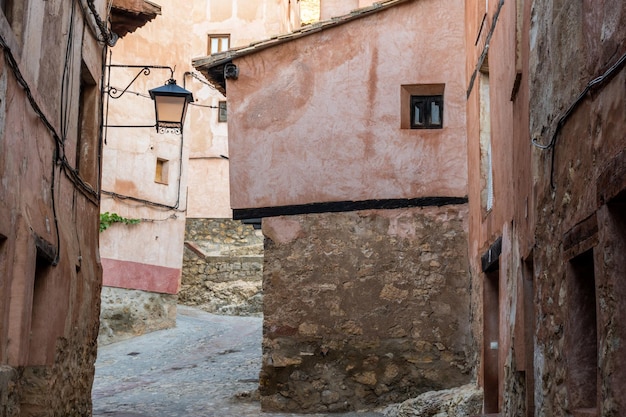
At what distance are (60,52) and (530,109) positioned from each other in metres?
4.04

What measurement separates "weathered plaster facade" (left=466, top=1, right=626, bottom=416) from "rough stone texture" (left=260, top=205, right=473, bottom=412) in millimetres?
2447

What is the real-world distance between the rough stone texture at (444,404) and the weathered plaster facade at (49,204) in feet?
11.5

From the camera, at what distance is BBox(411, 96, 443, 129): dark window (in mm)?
11000

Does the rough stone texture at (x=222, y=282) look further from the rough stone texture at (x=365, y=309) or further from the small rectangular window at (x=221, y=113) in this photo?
the rough stone texture at (x=365, y=309)

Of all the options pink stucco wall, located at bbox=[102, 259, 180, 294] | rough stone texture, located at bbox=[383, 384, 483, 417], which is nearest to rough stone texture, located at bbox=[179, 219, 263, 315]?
pink stucco wall, located at bbox=[102, 259, 180, 294]

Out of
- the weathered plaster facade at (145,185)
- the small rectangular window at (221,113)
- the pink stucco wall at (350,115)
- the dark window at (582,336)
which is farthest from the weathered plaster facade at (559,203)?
the small rectangular window at (221,113)

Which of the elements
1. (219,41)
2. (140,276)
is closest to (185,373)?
(140,276)

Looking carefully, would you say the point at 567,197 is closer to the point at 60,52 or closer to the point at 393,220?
the point at 60,52

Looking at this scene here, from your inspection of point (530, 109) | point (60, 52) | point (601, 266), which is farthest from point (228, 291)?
point (601, 266)

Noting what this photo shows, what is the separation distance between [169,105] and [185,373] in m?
5.61

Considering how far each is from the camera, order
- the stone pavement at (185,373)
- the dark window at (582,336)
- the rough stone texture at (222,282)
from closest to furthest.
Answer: the dark window at (582,336) → the stone pavement at (185,373) → the rough stone texture at (222,282)

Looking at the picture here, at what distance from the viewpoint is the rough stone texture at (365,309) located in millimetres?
10453

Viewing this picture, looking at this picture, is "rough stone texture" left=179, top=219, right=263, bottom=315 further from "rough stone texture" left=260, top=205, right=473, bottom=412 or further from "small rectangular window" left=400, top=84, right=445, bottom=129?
"small rectangular window" left=400, top=84, right=445, bottom=129

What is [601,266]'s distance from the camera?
144 inches
